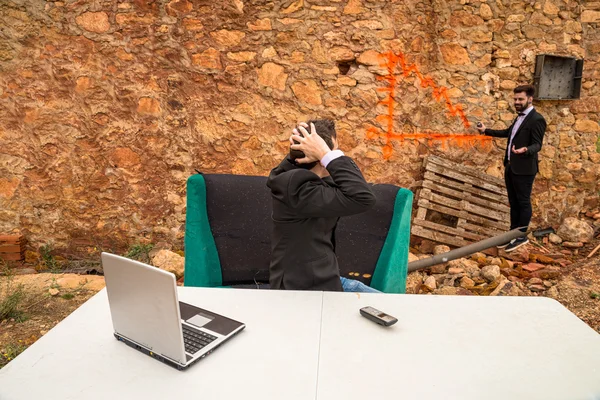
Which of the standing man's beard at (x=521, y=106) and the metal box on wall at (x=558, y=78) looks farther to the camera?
the metal box on wall at (x=558, y=78)

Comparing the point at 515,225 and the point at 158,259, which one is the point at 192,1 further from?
the point at 515,225

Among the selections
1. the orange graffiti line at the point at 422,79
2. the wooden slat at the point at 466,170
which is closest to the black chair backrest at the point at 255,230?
the orange graffiti line at the point at 422,79

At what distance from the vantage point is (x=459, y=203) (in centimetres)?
456

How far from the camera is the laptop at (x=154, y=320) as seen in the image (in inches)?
43.8

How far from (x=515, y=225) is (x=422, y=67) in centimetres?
183

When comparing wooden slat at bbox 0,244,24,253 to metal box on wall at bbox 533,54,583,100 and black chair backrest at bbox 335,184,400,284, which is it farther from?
metal box on wall at bbox 533,54,583,100

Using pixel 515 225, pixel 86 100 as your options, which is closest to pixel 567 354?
pixel 515 225

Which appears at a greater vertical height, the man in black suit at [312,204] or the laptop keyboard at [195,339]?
the man in black suit at [312,204]

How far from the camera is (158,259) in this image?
3.77 meters

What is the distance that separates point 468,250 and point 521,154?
103cm

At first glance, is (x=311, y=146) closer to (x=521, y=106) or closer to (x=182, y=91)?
(x=182, y=91)

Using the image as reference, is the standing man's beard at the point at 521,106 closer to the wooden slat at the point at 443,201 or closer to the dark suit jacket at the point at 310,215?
the wooden slat at the point at 443,201

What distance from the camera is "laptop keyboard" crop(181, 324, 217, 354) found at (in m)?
1.21

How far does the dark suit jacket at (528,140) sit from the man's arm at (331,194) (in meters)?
3.05
